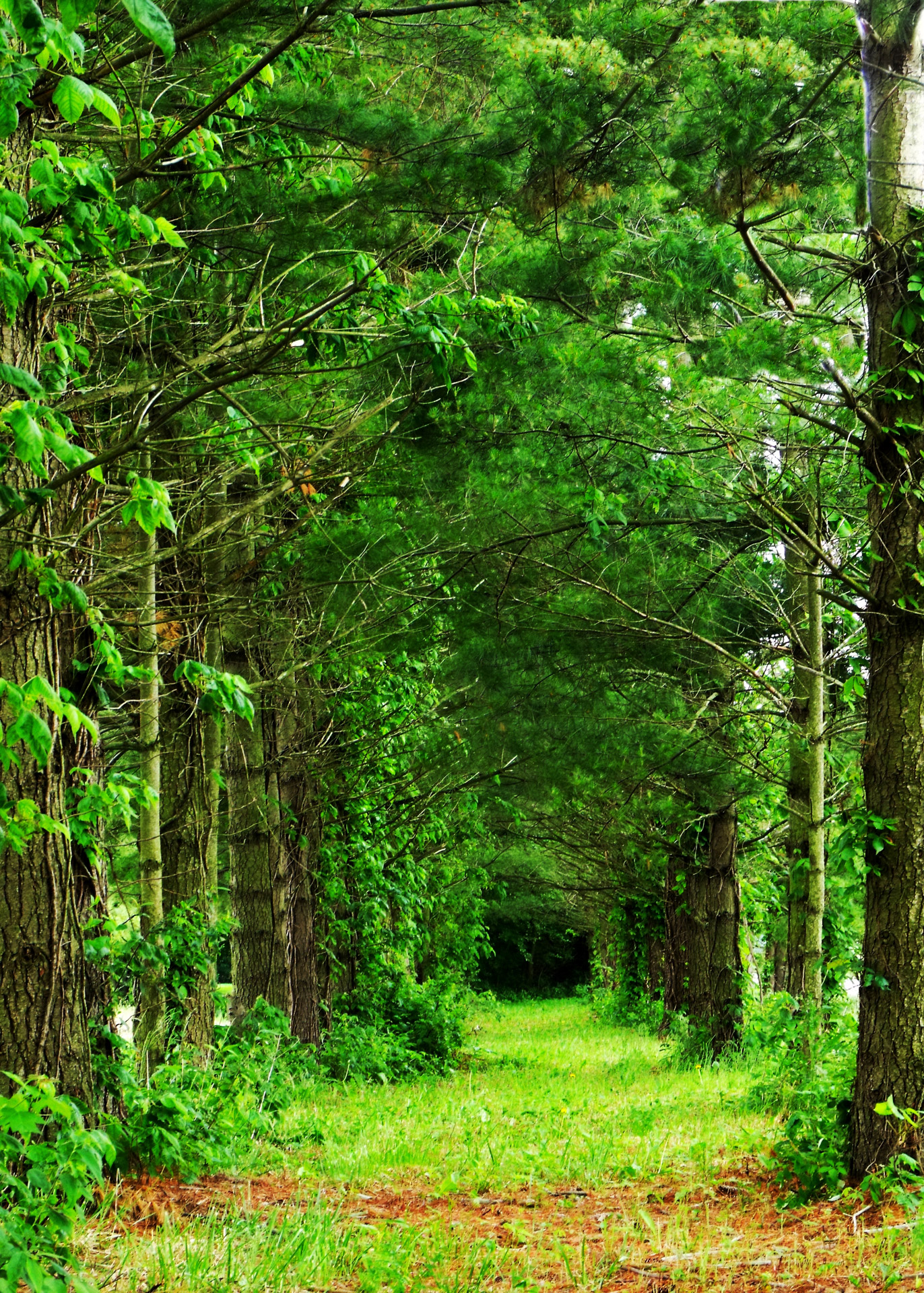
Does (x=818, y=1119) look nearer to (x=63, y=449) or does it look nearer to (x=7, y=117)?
(x=63, y=449)

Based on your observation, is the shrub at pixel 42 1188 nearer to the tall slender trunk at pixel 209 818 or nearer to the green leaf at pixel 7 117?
the green leaf at pixel 7 117

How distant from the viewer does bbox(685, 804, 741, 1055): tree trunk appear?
1338 cm

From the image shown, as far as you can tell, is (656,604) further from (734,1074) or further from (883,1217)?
(734,1074)

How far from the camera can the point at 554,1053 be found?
56.5 ft

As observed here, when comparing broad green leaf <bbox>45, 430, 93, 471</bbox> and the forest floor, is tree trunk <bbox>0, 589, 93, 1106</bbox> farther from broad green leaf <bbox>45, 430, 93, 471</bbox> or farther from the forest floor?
broad green leaf <bbox>45, 430, 93, 471</bbox>

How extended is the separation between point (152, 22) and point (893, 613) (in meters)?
4.64

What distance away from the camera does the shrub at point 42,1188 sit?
2.48 m

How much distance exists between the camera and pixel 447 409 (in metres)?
7.01

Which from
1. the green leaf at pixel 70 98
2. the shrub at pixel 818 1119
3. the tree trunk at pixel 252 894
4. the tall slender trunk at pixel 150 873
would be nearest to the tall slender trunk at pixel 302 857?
the tree trunk at pixel 252 894

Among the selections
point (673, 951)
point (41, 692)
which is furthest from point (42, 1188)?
point (673, 951)

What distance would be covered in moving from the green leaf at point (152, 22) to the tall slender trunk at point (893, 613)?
14.0ft

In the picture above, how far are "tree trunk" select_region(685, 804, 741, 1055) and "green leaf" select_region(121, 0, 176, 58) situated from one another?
39.9 feet

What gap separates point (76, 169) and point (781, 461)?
5.30 m

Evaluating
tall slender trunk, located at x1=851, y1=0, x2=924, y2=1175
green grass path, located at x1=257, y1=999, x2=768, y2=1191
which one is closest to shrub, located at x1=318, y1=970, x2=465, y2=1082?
green grass path, located at x1=257, y1=999, x2=768, y2=1191
